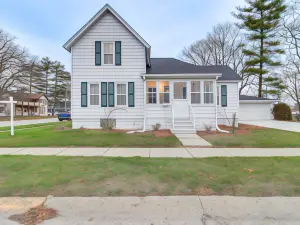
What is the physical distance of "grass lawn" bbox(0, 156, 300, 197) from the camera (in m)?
3.55

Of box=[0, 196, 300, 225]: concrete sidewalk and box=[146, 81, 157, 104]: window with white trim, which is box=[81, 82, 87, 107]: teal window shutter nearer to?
box=[146, 81, 157, 104]: window with white trim

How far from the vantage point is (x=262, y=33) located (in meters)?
26.1

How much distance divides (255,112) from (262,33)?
11.9 m

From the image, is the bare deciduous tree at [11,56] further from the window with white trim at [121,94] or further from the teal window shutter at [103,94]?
the window with white trim at [121,94]

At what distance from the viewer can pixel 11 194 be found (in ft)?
11.2

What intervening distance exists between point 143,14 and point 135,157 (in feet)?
77.4

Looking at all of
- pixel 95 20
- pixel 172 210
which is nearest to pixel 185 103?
pixel 95 20

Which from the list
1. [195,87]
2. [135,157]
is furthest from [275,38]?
[135,157]

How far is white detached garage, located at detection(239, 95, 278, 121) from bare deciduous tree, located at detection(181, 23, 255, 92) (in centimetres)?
1068

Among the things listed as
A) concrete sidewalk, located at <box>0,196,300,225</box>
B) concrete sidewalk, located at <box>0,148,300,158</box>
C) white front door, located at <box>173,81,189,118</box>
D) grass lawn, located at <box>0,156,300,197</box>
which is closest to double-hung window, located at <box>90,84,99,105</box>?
white front door, located at <box>173,81,189,118</box>

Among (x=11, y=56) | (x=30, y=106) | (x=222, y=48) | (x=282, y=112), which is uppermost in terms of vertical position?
(x=222, y=48)

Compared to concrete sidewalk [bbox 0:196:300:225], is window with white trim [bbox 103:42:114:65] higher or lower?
higher

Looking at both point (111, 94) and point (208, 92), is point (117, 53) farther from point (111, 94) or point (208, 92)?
point (208, 92)

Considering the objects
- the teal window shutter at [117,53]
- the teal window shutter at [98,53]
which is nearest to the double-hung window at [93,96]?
the teal window shutter at [98,53]
